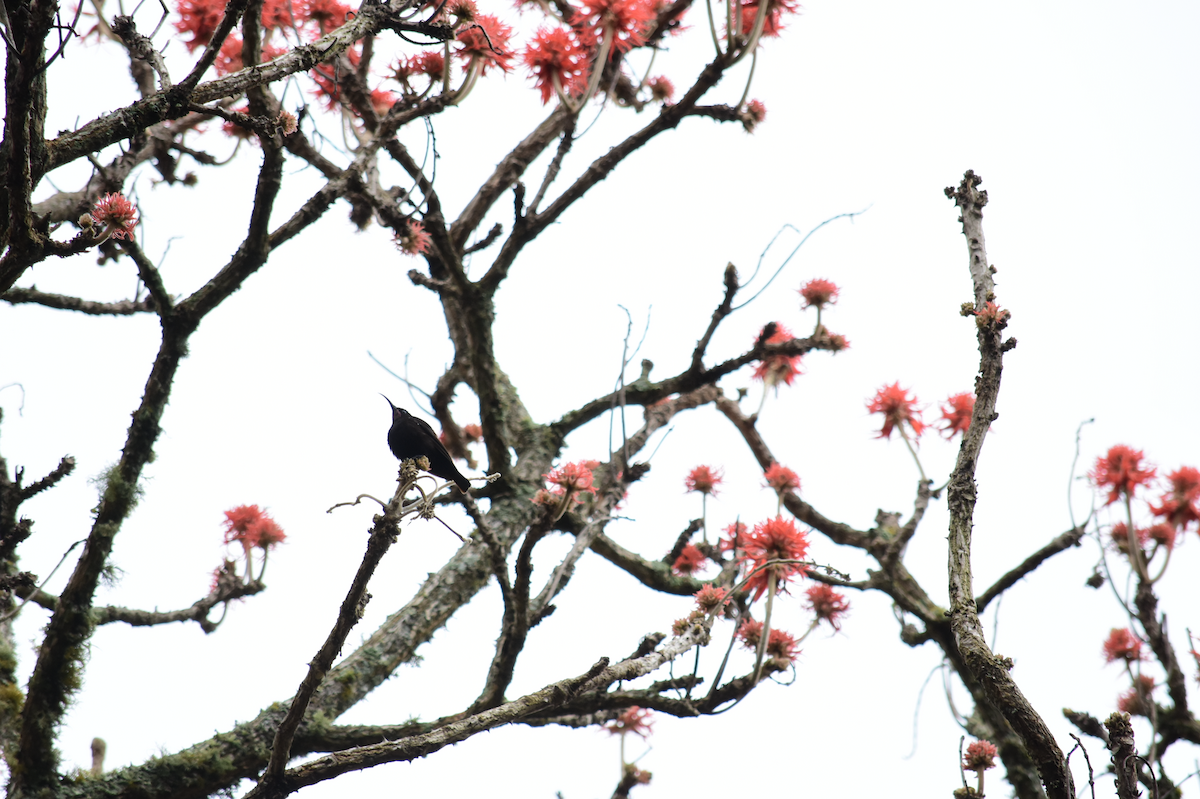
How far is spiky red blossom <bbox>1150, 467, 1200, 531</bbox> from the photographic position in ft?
20.2

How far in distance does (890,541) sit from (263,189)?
178 inches

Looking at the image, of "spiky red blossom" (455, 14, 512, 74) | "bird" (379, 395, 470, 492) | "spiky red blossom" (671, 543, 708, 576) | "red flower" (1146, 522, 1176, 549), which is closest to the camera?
"bird" (379, 395, 470, 492)

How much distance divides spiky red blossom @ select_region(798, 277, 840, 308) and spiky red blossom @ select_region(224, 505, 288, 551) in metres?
3.90

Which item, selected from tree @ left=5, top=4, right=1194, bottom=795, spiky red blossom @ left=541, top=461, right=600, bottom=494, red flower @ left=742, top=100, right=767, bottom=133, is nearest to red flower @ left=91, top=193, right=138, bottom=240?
tree @ left=5, top=4, right=1194, bottom=795

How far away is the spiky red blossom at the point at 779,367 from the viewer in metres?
6.70

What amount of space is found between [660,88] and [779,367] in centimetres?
238

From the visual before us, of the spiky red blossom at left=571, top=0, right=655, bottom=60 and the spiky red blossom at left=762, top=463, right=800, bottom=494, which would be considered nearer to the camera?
the spiky red blossom at left=571, top=0, right=655, bottom=60

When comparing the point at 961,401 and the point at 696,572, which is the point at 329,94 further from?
the point at 961,401

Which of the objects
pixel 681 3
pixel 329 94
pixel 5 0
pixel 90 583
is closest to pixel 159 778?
pixel 90 583

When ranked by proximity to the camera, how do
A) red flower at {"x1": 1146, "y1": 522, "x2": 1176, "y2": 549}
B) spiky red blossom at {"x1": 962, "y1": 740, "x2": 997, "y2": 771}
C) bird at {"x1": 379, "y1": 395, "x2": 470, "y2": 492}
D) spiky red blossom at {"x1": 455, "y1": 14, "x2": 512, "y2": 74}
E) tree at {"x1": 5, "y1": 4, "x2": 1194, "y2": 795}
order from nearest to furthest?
tree at {"x1": 5, "y1": 4, "x2": 1194, "y2": 795} → spiky red blossom at {"x1": 962, "y1": 740, "x2": 997, "y2": 771} → bird at {"x1": 379, "y1": 395, "x2": 470, "y2": 492} → spiky red blossom at {"x1": 455, "y1": 14, "x2": 512, "y2": 74} → red flower at {"x1": 1146, "y1": 522, "x2": 1176, "y2": 549}

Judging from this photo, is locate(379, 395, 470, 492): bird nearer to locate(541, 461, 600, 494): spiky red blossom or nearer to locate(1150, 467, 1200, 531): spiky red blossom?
locate(541, 461, 600, 494): spiky red blossom

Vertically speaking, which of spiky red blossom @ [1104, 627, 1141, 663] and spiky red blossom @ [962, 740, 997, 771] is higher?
spiky red blossom @ [1104, 627, 1141, 663]

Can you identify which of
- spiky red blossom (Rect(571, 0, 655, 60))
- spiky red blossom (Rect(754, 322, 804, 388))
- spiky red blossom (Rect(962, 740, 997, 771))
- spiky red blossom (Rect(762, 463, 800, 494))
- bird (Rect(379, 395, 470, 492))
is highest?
spiky red blossom (Rect(571, 0, 655, 60))

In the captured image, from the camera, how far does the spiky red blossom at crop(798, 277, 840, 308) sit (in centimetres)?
660
